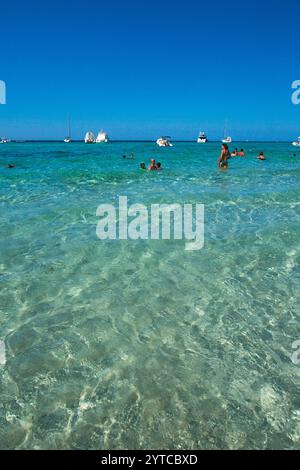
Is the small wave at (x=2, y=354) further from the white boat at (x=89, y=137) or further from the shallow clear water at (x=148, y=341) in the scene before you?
the white boat at (x=89, y=137)

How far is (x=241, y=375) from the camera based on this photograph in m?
4.42

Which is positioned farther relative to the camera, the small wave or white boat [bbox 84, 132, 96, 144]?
white boat [bbox 84, 132, 96, 144]

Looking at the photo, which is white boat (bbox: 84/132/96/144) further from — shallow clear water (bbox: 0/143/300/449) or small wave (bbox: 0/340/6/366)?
small wave (bbox: 0/340/6/366)

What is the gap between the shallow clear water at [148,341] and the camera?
3670mm

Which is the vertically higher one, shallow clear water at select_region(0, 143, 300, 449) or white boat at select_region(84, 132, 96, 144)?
white boat at select_region(84, 132, 96, 144)

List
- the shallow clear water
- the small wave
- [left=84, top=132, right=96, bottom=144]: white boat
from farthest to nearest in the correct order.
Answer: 1. [left=84, top=132, right=96, bottom=144]: white boat
2. the small wave
3. the shallow clear water

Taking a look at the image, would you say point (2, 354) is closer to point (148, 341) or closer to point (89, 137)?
point (148, 341)

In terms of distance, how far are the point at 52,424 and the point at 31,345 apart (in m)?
1.62

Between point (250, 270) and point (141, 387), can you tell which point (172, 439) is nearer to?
point (141, 387)

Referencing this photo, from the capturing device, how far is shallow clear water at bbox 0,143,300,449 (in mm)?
3670

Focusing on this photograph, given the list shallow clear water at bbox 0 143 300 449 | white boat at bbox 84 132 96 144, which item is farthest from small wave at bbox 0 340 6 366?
white boat at bbox 84 132 96 144

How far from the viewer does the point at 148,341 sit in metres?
5.17

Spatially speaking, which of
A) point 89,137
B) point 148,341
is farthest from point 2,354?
point 89,137

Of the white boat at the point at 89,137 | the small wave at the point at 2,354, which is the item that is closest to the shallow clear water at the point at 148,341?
the small wave at the point at 2,354
